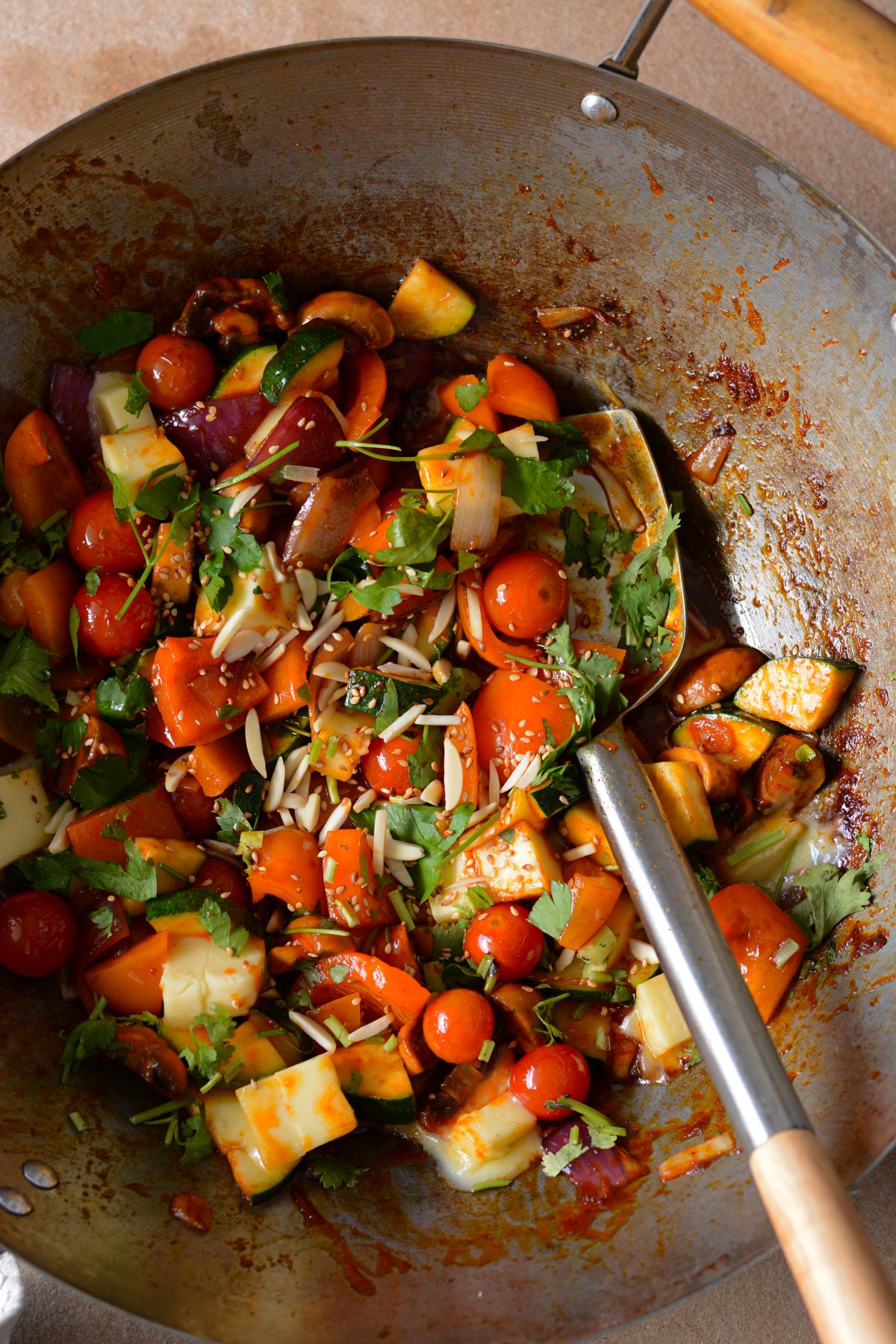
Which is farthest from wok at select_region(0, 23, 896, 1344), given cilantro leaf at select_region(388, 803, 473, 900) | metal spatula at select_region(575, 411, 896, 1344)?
cilantro leaf at select_region(388, 803, 473, 900)

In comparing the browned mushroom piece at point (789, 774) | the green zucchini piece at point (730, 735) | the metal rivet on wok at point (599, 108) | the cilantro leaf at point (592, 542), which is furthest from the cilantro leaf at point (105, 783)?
the metal rivet on wok at point (599, 108)

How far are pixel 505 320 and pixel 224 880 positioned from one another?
139cm

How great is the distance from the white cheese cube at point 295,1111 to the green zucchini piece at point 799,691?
1.20 metres

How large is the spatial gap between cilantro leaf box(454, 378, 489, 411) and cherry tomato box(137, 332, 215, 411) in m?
0.54

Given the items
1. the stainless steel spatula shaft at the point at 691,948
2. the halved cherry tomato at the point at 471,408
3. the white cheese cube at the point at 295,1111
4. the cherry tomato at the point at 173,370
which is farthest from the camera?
the halved cherry tomato at the point at 471,408

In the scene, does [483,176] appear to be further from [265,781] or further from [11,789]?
[11,789]

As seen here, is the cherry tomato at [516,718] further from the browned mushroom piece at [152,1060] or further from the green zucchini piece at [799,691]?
the browned mushroom piece at [152,1060]

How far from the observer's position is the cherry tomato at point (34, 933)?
1.88 m

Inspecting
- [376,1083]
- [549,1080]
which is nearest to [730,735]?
[549,1080]

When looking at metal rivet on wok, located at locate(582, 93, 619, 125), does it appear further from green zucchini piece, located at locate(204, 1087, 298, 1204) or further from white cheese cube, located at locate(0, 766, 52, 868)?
green zucchini piece, located at locate(204, 1087, 298, 1204)

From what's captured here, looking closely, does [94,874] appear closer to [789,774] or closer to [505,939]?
[505,939]

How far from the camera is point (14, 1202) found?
1.67 metres

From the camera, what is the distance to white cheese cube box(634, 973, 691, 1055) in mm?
1977

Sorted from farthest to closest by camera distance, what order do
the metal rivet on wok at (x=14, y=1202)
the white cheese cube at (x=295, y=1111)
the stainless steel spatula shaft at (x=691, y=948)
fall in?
the white cheese cube at (x=295, y=1111)
the metal rivet on wok at (x=14, y=1202)
the stainless steel spatula shaft at (x=691, y=948)
